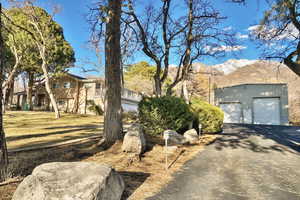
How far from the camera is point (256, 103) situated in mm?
19359

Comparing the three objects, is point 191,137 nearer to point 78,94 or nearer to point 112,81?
point 112,81

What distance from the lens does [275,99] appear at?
1866 centimetres

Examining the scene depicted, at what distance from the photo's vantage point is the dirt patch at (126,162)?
10.6 feet

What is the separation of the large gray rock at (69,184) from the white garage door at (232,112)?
2064 centimetres

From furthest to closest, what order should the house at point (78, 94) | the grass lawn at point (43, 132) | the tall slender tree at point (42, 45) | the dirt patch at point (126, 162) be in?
1. the house at point (78, 94)
2. the tall slender tree at point (42, 45)
3. the grass lawn at point (43, 132)
4. the dirt patch at point (126, 162)

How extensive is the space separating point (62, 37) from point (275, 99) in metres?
27.5

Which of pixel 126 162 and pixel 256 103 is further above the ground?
pixel 256 103

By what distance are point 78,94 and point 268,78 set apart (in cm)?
2419

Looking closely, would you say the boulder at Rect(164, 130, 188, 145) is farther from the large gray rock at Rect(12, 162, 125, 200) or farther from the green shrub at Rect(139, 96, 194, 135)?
the large gray rock at Rect(12, 162, 125, 200)

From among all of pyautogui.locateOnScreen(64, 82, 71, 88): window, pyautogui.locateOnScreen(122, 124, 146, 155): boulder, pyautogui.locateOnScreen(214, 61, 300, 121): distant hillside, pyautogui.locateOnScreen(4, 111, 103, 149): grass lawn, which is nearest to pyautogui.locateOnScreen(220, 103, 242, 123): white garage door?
pyautogui.locateOnScreen(214, 61, 300, 121): distant hillside

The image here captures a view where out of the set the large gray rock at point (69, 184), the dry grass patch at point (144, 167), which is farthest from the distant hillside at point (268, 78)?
the large gray rock at point (69, 184)

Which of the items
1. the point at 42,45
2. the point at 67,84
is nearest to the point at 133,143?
the point at 42,45

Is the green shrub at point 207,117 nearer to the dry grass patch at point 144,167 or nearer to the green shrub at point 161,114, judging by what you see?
the green shrub at point 161,114

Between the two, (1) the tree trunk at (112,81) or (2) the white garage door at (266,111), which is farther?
(2) the white garage door at (266,111)
